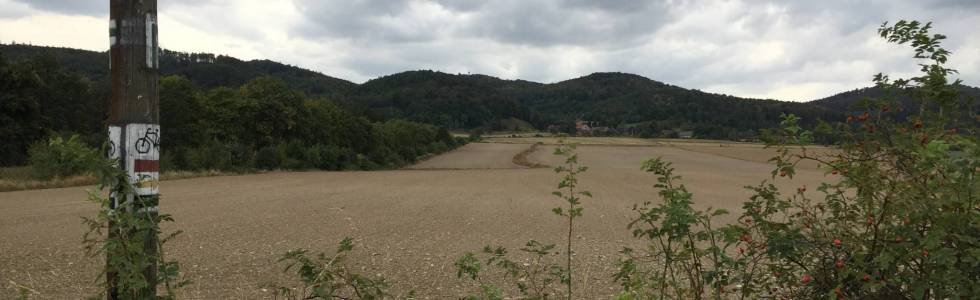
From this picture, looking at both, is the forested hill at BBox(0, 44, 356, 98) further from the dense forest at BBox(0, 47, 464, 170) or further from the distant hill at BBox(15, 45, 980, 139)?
the dense forest at BBox(0, 47, 464, 170)

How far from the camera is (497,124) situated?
138 meters

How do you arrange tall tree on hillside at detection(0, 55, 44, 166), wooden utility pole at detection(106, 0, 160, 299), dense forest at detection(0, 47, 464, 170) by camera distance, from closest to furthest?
wooden utility pole at detection(106, 0, 160, 299) < tall tree on hillside at detection(0, 55, 44, 166) < dense forest at detection(0, 47, 464, 170)

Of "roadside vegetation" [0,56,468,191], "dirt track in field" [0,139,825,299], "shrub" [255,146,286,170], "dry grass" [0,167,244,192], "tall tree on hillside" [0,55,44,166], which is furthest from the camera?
"shrub" [255,146,286,170]

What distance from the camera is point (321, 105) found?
165 ft

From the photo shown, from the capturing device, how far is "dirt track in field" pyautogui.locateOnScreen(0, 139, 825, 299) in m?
8.09

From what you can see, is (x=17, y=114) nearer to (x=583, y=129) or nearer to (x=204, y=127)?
(x=204, y=127)

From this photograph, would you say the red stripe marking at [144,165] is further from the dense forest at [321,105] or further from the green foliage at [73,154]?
the dense forest at [321,105]

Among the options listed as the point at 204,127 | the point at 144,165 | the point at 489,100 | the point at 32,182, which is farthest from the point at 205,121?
the point at 489,100

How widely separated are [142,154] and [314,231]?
1061 centimetres

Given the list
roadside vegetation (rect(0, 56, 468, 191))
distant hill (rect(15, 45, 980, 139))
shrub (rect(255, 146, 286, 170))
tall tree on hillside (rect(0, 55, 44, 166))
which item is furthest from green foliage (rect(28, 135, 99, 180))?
distant hill (rect(15, 45, 980, 139))

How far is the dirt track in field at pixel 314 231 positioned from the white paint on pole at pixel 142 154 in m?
0.98

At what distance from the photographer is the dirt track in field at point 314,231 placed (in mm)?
8086

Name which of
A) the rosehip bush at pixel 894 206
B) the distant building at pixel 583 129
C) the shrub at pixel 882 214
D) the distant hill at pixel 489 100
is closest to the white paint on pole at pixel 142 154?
the shrub at pixel 882 214

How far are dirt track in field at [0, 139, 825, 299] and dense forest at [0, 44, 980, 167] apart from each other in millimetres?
4466
